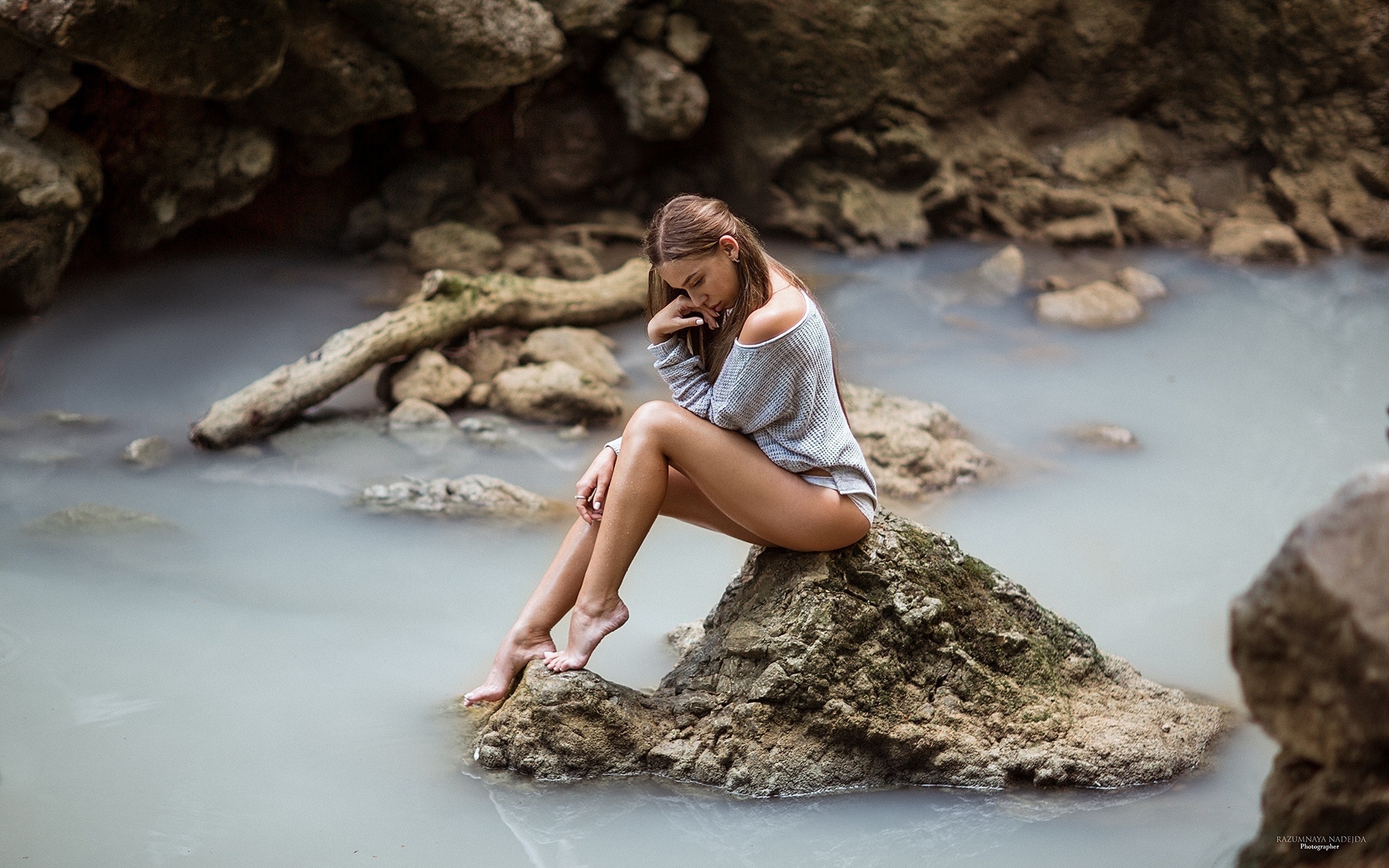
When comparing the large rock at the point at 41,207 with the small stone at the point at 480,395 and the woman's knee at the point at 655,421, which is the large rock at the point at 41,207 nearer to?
the small stone at the point at 480,395

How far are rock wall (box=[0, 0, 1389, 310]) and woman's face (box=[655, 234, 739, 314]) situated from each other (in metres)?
4.31

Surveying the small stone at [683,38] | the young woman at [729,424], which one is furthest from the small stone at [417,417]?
the small stone at [683,38]

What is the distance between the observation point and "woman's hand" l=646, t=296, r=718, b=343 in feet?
9.01

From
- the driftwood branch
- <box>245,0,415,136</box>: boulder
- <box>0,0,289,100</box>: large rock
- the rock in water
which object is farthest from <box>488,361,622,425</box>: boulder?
the rock in water

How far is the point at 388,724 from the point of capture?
3018 millimetres

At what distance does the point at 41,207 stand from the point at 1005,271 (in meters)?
5.22

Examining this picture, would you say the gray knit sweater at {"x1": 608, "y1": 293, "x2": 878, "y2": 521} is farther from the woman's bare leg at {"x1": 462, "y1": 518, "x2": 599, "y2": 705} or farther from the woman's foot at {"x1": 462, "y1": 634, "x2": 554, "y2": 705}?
the woman's foot at {"x1": 462, "y1": 634, "x2": 554, "y2": 705}

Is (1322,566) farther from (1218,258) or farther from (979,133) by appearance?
(979,133)

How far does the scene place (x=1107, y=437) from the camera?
5.21 metres

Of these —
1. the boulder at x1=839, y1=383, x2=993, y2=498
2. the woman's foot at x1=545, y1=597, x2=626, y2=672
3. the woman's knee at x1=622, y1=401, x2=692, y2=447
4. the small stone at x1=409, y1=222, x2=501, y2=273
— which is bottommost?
the small stone at x1=409, y1=222, x2=501, y2=273

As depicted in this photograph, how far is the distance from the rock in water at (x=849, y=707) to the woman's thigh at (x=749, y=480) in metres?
0.12

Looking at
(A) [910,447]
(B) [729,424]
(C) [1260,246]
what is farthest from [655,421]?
→ (C) [1260,246]

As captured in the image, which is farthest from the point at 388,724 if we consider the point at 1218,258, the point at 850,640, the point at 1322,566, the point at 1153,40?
the point at 1153,40

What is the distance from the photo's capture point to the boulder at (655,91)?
7363 millimetres
